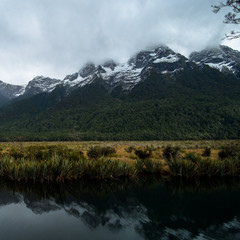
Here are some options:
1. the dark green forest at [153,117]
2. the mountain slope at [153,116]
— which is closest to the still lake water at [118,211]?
the dark green forest at [153,117]

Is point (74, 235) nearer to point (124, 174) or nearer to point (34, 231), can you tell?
point (34, 231)

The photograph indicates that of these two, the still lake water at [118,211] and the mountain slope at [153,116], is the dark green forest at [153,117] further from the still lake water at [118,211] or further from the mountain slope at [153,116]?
the still lake water at [118,211]

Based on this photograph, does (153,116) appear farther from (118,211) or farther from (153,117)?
(118,211)

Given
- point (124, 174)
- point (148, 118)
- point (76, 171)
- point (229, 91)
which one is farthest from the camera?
point (229, 91)

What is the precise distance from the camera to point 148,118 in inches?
5226

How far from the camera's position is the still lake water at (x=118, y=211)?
590 cm

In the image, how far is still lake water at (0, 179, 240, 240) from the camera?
19.4ft

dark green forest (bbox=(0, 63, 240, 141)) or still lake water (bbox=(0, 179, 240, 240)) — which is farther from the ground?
dark green forest (bbox=(0, 63, 240, 141))

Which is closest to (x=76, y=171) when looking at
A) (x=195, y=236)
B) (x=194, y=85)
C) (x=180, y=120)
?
(x=195, y=236)

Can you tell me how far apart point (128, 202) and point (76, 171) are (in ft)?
15.3

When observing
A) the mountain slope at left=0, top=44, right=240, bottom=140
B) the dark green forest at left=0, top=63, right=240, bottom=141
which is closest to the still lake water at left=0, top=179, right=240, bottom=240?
the dark green forest at left=0, top=63, right=240, bottom=141

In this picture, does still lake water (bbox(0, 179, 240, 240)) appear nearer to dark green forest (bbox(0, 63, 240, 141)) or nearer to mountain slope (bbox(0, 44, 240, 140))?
dark green forest (bbox(0, 63, 240, 141))

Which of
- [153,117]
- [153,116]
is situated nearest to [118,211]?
[153,117]

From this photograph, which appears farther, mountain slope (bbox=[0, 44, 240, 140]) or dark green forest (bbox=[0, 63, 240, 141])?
mountain slope (bbox=[0, 44, 240, 140])
